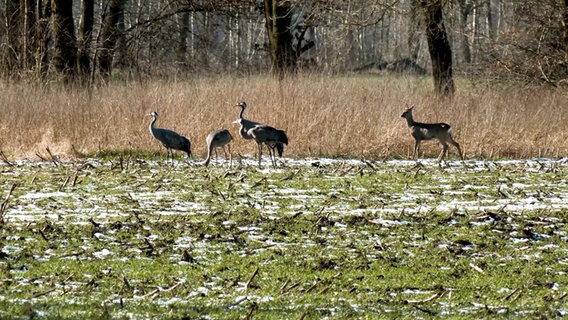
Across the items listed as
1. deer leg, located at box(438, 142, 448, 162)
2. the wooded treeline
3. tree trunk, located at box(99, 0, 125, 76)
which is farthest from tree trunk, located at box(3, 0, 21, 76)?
deer leg, located at box(438, 142, 448, 162)

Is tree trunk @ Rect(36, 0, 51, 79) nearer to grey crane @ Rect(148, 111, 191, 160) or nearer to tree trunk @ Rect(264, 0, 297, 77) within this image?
grey crane @ Rect(148, 111, 191, 160)

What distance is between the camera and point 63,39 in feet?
79.0

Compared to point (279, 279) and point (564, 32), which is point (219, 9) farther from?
point (279, 279)

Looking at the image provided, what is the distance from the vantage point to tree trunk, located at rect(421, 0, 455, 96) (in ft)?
74.2

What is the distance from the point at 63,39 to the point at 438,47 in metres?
9.26

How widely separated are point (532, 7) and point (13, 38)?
13.0 metres

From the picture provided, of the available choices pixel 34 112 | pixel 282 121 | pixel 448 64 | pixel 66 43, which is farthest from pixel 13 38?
pixel 448 64

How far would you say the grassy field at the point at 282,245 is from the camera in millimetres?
7125

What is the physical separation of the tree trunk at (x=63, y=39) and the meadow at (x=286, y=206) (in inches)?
130

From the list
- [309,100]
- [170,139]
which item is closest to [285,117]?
[309,100]

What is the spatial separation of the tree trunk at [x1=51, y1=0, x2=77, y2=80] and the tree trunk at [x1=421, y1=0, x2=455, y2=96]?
862 cm

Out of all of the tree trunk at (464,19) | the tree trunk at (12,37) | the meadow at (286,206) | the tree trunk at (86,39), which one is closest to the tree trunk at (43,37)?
the tree trunk at (12,37)

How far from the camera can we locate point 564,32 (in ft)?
73.2

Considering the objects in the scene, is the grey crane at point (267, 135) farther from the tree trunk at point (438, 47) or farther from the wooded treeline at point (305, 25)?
the tree trunk at point (438, 47)
